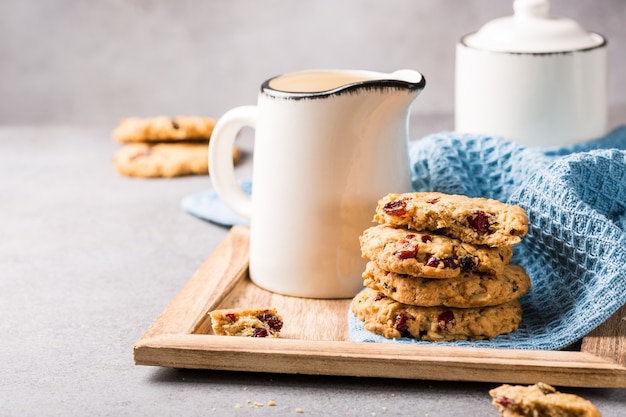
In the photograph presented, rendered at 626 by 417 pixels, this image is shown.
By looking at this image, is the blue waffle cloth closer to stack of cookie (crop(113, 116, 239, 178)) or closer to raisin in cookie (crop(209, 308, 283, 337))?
raisin in cookie (crop(209, 308, 283, 337))

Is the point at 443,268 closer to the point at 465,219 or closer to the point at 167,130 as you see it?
the point at 465,219

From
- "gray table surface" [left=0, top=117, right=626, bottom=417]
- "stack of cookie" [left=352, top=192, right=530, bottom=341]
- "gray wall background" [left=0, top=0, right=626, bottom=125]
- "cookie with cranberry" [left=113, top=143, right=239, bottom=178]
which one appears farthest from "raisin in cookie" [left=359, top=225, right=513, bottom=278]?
"gray wall background" [left=0, top=0, right=626, bottom=125]

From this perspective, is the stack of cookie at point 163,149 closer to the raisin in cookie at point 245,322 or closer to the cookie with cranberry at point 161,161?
the cookie with cranberry at point 161,161

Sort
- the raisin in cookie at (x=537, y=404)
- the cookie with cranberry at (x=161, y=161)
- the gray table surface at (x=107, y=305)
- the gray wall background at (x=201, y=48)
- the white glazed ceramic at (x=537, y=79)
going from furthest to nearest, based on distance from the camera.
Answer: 1. the gray wall background at (x=201, y=48)
2. the cookie with cranberry at (x=161, y=161)
3. the white glazed ceramic at (x=537, y=79)
4. the gray table surface at (x=107, y=305)
5. the raisin in cookie at (x=537, y=404)

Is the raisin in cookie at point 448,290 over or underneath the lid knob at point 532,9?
underneath

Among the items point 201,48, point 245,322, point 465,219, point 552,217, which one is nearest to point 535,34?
point 552,217

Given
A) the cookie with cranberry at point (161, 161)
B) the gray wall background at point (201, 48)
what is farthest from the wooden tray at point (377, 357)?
the gray wall background at point (201, 48)

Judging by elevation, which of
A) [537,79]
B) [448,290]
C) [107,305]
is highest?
[537,79]
